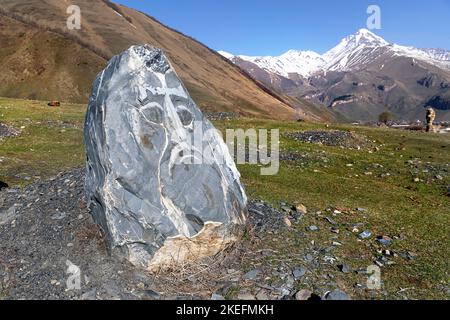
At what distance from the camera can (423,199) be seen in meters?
22.9

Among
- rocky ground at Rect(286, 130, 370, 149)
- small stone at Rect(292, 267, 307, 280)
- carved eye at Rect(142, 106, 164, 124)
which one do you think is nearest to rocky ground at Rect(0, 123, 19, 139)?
rocky ground at Rect(286, 130, 370, 149)

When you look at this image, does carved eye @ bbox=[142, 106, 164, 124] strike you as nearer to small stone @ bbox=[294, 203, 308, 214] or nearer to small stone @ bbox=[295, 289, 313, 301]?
small stone @ bbox=[295, 289, 313, 301]

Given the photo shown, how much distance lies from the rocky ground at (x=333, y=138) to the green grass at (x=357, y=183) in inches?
71.6

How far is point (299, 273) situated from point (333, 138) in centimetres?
2683

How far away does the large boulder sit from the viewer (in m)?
13.1

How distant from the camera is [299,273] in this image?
1333cm

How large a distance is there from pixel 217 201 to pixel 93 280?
14.1ft

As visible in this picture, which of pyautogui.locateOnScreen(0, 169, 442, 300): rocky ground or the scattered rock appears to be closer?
pyautogui.locateOnScreen(0, 169, 442, 300): rocky ground

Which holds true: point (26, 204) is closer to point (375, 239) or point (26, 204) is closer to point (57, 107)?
point (375, 239)

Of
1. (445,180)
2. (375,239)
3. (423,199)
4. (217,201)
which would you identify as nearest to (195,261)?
(217,201)

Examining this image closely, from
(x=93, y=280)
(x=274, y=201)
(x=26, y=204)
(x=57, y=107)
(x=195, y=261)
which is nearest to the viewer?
(x=93, y=280)

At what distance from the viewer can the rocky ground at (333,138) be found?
37.6 meters

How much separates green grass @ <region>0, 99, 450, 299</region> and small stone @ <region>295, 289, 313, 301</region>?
1227mm
